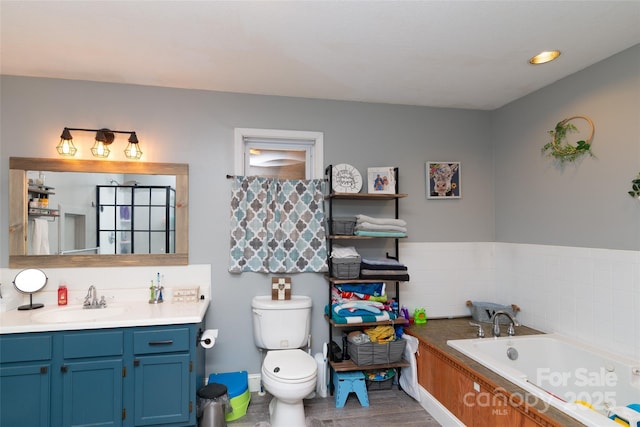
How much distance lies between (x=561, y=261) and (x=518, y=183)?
2.47ft

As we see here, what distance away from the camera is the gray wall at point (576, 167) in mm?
2168

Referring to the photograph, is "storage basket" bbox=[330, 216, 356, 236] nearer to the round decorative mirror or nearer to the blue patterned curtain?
the blue patterned curtain

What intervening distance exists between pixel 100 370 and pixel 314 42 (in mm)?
2336

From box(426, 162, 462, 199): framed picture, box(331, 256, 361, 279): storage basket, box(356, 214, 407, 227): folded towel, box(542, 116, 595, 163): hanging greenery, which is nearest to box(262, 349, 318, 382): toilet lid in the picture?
box(331, 256, 361, 279): storage basket

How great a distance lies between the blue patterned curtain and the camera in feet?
9.14

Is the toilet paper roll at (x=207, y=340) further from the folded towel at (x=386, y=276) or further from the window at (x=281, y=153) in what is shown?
the window at (x=281, y=153)

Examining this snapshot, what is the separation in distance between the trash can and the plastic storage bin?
0.35 ft

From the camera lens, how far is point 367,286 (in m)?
2.78

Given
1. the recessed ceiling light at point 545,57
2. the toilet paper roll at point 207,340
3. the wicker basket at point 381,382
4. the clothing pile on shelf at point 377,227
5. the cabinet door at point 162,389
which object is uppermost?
the recessed ceiling light at point 545,57

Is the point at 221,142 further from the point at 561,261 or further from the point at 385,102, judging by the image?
the point at 561,261

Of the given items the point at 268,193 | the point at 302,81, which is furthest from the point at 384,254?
the point at 302,81

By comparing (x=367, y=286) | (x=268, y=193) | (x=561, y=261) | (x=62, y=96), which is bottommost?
(x=367, y=286)

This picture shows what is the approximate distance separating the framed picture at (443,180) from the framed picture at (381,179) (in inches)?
18.2

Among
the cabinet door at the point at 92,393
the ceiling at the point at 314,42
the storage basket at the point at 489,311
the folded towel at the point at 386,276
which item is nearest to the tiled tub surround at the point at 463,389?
the storage basket at the point at 489,311
